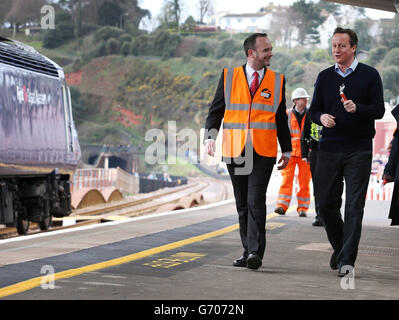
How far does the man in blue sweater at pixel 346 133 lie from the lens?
21.3 ft

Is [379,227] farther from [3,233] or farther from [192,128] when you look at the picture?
[192,128]

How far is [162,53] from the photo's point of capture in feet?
428

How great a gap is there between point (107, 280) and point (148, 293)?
2.21 ft

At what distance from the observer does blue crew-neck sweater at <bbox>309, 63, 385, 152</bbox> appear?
21.6 ft

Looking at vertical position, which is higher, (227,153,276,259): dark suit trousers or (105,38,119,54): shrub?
(105,38,119,54): shrub

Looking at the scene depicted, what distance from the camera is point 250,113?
22.6 feet

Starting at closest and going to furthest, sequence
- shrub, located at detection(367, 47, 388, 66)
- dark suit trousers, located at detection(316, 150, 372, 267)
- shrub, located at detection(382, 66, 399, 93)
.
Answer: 1. dark suit trousers, located at detection(316, 150, 372, 267)
2. shrub, located at detection(382, 66, 399, 93)
3. shrub, located at detection(367, 47, 388, 66)

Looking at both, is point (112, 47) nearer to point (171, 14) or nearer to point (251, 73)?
point (171, 14)

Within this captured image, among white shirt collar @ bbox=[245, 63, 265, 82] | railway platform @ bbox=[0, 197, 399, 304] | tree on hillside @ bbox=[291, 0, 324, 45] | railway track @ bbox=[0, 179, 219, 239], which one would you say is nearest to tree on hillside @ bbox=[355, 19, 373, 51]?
tree on hillside @ bbox=[291, 0, 324, 45]

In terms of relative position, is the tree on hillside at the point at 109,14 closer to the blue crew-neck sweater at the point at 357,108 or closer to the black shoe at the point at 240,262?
the black shoe at the point at 240,262

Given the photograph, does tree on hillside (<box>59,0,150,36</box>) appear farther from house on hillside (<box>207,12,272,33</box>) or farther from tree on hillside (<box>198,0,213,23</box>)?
house on hillside (<box>207,12,272,33</box>)

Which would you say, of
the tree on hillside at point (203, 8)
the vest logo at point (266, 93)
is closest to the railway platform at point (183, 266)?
the vest logo at point (266, 93)

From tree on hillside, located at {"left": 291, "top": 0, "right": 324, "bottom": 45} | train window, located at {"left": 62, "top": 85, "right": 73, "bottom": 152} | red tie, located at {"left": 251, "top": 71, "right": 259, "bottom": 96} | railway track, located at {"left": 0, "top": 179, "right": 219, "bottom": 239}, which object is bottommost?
railway track, located at {"left": 0, "top": 179, "right": 219, "bottom": 239}

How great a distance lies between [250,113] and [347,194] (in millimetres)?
1100
